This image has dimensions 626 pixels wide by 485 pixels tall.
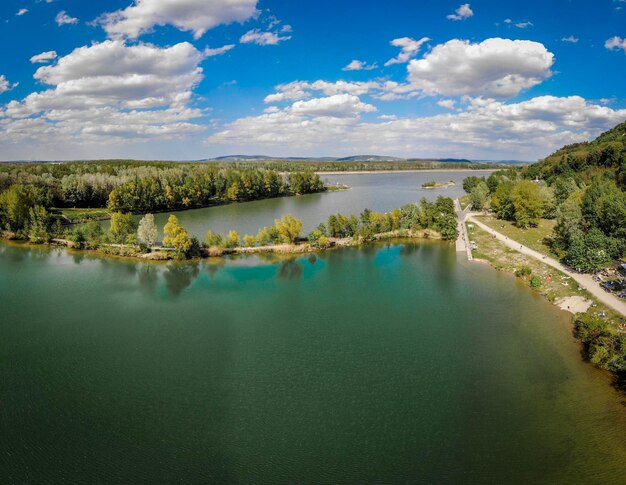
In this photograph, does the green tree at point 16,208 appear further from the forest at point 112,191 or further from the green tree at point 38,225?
the green tree at point 38,225

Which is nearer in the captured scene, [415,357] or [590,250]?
[415,357]

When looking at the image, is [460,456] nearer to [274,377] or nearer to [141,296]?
[274,377]

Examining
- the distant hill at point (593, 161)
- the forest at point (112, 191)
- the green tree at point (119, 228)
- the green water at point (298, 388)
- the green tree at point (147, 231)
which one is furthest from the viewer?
the distant hill at point (593, 161)

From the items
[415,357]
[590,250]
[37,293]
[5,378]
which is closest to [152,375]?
[5,378]

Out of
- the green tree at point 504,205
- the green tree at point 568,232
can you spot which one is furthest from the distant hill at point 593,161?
the green tree at point 568,232

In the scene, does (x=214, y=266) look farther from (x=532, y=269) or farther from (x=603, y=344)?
(x=603, y=344)

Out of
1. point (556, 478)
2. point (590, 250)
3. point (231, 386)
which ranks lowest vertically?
point (556, 478)

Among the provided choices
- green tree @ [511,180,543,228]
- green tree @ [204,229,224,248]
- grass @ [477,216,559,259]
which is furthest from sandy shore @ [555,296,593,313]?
green tree @ [204,229,224,248]
